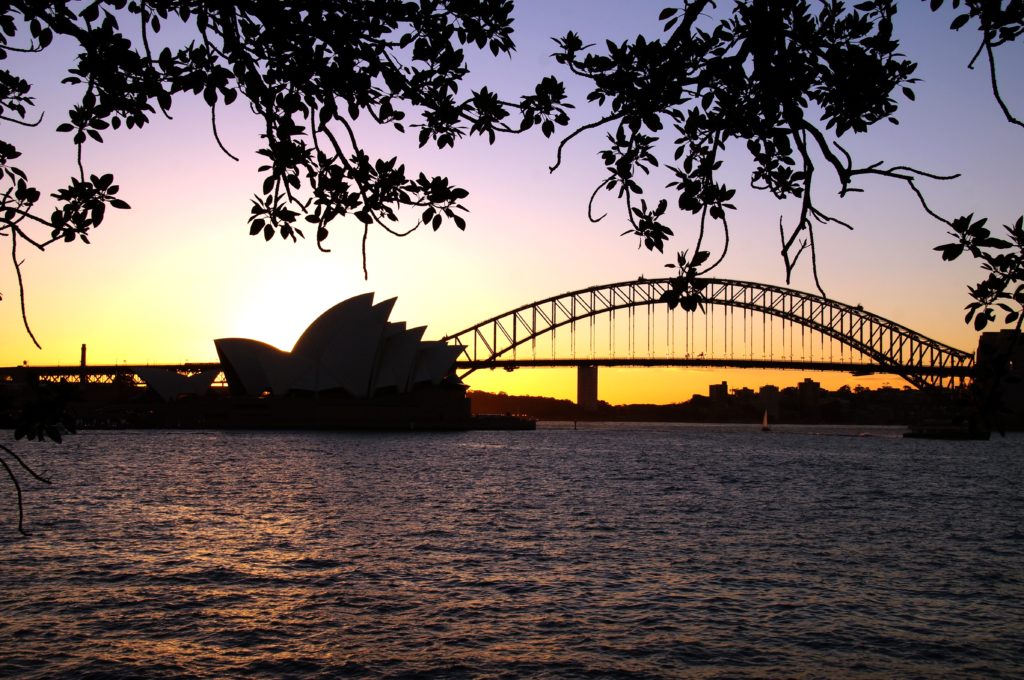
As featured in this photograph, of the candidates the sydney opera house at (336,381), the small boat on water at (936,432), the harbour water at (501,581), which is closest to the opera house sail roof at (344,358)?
the sydney opera house at (336,381)

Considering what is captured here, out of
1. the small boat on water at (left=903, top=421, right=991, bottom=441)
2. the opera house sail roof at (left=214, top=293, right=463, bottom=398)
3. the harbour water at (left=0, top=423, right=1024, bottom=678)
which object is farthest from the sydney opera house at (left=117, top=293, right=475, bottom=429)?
the small boat on water at (left=903, top=421, right=991, bottom=441)

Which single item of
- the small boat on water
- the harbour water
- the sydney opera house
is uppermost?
A: the sydney opera house

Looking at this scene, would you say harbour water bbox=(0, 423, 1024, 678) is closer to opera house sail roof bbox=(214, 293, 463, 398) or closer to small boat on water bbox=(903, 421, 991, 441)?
opera house sail roof bbox=(214, 293, 463, 398)

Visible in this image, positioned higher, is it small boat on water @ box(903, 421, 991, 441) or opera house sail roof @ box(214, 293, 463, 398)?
opera house sail roof @ box(214, 293, 463, 398)

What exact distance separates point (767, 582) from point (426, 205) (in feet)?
44.7

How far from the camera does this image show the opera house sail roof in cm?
8256

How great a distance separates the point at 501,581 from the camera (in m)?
16.9

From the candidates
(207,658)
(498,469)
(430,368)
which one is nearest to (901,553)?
(207,658)

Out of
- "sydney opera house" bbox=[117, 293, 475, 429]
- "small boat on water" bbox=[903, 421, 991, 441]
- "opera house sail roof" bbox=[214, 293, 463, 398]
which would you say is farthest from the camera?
"small boat on water" bbox=[903, 421, 991, 441]

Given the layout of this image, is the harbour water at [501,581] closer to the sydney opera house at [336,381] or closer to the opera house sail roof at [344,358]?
the opera house sail roof at [344,358]

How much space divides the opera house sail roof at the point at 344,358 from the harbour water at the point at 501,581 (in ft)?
150

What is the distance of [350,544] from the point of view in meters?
21.1

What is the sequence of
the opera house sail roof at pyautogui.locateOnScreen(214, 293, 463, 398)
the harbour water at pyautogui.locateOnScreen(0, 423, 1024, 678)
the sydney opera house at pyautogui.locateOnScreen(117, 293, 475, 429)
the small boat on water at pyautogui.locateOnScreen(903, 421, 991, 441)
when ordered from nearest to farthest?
1. the harbour water at pyautogui.locateOnScreen(0, 423, 1024, 678)
2. the opera house sail roof at pyautogui.locateOnScreen(214, 293, 463, 398)
3. the sydney opera house at pyautogui.locateOnScreen(117, 293, 475, 429)
4. the small boat on water at pyautogui.locateOnScreen(903, 421, 991, 441)

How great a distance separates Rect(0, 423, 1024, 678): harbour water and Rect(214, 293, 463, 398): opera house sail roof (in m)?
45.8
